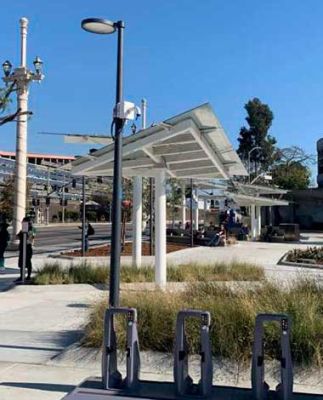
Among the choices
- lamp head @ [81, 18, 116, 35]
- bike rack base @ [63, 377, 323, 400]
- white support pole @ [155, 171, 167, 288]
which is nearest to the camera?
bike rack base @ [63, 377, 323, 400]

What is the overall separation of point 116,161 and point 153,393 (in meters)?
3.68

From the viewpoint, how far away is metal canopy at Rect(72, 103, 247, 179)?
1154 centimetres

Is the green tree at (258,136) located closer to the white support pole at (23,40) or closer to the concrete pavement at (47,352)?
the white support pole at (23,40)

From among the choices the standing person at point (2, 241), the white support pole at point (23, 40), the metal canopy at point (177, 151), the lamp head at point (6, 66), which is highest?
the white support pole at point (23, 40)

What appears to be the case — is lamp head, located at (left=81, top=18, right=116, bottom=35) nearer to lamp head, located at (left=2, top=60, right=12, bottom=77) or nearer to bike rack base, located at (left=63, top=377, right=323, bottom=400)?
bike rack base, located at (left=63, top=377, right=323, bottom=400)

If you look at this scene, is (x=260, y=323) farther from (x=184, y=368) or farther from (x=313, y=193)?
(x=313, y=193)

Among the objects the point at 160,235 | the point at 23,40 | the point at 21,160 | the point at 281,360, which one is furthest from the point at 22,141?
the point at 281,360

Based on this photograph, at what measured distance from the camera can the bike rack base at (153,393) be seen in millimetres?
5477

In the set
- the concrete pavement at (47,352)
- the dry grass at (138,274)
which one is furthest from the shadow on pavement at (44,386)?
the dry grass at (138,274)

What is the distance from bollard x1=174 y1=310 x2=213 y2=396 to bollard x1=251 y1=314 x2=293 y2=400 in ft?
1.42

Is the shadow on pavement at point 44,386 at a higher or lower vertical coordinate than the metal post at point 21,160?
lower

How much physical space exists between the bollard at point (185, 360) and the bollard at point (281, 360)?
43 centimetres

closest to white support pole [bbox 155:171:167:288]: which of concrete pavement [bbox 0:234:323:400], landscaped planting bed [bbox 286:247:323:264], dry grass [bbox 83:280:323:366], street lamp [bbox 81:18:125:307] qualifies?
concrete pavement [bbox 0:234:323:400]

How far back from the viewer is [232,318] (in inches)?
289
